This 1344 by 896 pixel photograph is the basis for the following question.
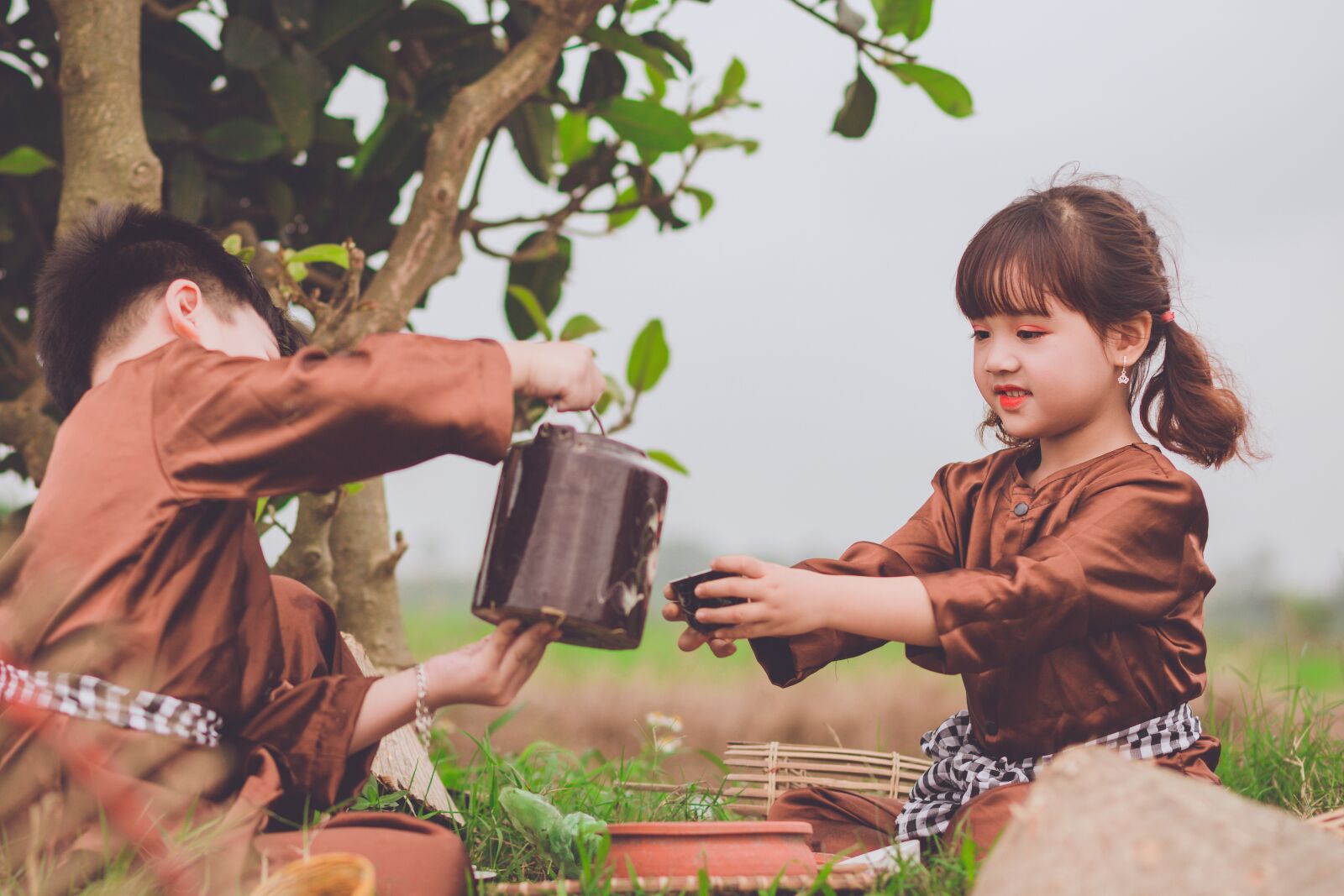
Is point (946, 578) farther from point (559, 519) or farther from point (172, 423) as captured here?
point (172, 423)

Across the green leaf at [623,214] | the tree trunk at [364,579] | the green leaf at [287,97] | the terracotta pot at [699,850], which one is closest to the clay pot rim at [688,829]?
the terracotta pot at [699,850]

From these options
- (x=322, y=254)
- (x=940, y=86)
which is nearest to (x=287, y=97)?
(x=322, y=254)

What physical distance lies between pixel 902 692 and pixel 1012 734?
3.02 m

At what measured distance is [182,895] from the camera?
1.46m

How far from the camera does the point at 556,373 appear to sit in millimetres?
1581

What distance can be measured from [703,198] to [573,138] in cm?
45

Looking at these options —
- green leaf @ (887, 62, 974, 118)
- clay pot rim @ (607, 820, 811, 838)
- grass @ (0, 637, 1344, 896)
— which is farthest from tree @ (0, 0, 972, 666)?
clay pot rim @ (607, 820, 811, 838)

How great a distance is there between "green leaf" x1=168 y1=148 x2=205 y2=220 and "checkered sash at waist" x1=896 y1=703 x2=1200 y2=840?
74.8 inches

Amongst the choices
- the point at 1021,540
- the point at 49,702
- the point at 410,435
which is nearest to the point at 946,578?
the point at 1021,540

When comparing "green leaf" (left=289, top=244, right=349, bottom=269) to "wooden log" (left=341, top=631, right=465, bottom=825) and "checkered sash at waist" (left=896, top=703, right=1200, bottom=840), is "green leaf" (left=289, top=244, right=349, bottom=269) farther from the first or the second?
"checkered sash at waist" (left=896, top=703, right=1200, bottom=840)

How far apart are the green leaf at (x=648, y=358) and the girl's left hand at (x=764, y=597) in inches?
58.5

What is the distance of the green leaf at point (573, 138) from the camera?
3.56 meters

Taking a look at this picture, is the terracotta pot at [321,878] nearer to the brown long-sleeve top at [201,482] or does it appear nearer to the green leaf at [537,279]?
the brown long-sleeve top at [201,482]

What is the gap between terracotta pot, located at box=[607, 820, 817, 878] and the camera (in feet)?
5.29
